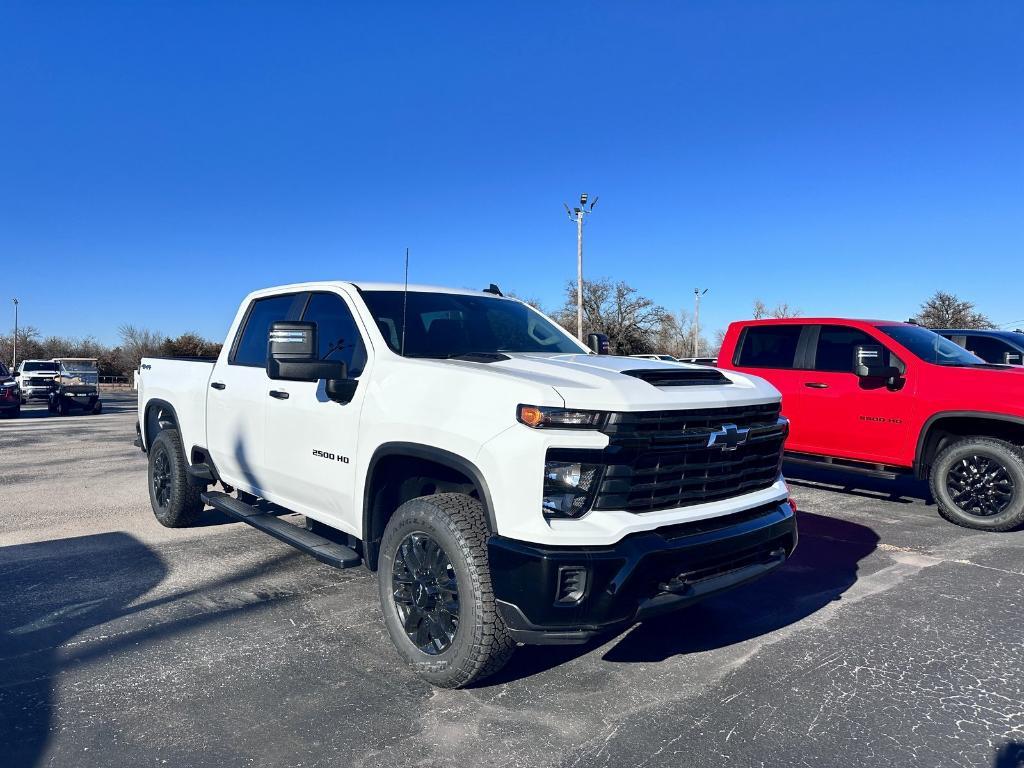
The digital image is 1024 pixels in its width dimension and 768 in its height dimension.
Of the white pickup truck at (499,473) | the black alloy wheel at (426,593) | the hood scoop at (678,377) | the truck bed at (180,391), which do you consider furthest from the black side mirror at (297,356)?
the truck bed at (180,391)

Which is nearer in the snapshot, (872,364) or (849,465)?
(872,364)

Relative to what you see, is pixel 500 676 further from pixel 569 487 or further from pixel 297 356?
pixel 297 356

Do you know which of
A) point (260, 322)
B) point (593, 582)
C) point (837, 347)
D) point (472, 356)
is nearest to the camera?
point (593, 582)

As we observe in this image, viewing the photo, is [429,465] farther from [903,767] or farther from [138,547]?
[138,547]

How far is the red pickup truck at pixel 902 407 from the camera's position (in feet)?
20.5

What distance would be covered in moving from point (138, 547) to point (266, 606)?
1901mm

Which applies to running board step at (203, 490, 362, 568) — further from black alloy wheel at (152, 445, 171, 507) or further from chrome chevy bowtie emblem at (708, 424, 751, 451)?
chrome chevy bowtie emblem at (708, 424, 751, 451)

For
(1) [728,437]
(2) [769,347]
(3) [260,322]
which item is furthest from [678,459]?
(2) [769,347]

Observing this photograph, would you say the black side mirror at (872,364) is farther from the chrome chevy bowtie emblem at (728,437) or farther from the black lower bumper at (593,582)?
the black lower bumper at (593,582)

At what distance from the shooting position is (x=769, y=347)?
815cm

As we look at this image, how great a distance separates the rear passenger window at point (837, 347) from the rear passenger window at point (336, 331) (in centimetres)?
547

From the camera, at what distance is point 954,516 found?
6.42 metres

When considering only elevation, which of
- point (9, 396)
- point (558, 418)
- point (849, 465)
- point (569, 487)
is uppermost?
point (558, 418)

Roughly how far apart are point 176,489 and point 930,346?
23.7 ft
